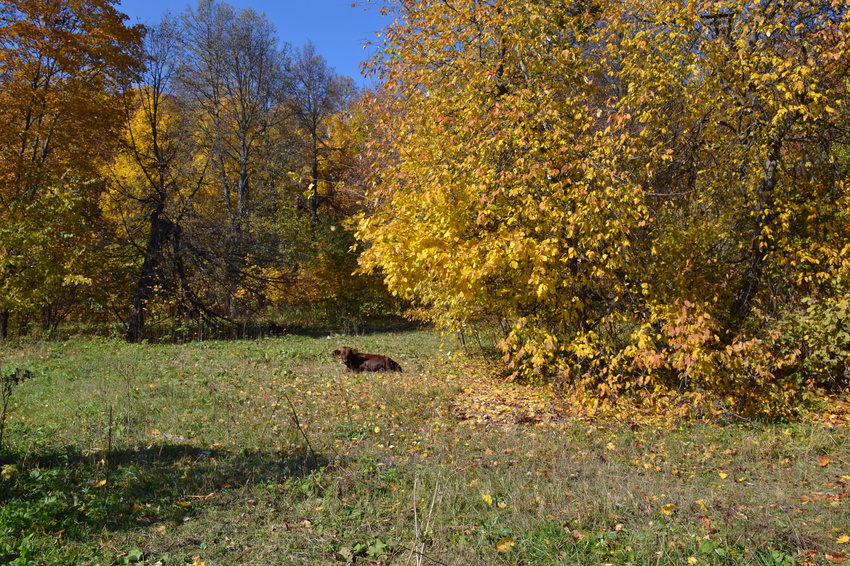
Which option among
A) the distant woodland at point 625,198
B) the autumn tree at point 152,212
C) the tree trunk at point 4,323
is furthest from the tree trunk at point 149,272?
the distant woodland at point 625,198

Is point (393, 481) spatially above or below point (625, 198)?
below

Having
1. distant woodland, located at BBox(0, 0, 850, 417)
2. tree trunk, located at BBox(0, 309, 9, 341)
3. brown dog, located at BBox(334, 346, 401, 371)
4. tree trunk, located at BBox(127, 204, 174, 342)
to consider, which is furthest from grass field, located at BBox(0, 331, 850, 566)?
tree trunk, located at BBox(0, 309, 9, 341)

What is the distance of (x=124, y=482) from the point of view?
15.0 ft

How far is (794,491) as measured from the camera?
508 centimetres

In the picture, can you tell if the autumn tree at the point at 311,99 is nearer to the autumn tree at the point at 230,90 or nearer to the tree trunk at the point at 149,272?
the autumn tree at the point at 230,90

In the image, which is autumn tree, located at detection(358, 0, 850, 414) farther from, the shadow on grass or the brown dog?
the shadow on grass

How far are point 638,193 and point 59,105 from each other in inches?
529

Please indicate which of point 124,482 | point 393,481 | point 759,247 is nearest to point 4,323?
point 124,482

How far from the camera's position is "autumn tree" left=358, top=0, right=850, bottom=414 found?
23.4 feet

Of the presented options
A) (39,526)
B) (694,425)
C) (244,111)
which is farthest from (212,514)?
(244,111)

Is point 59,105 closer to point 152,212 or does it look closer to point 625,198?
point 152,212

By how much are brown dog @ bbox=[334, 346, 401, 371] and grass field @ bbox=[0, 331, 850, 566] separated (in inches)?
53.5

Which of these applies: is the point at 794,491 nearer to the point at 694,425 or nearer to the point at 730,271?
the point at 694,425

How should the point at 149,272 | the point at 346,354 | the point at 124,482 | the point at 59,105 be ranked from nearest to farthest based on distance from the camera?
the point at 124,482 < the point at 346,354 < the point at 59,105 < the point at 149,272
